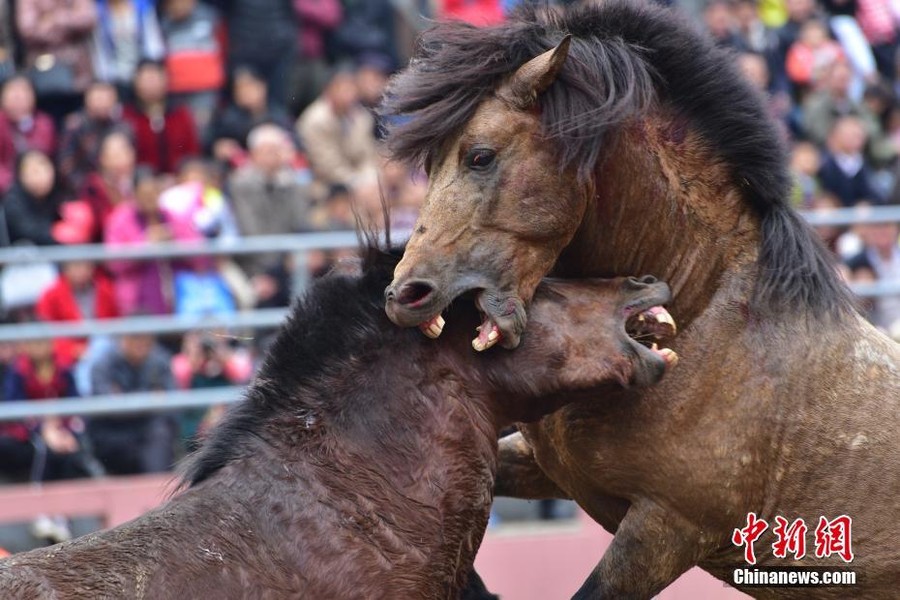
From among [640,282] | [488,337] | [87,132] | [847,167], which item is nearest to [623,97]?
[640,282]

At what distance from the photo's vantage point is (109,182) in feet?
35.0

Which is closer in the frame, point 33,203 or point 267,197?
point 33,203

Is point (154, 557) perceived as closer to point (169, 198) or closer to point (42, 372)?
point (42, 372)

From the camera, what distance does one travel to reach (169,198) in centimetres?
1071

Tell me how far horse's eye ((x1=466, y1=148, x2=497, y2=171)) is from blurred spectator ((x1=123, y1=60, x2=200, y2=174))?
6857 mm

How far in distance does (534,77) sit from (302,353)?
1150 millimetres

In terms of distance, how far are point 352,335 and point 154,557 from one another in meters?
0.90

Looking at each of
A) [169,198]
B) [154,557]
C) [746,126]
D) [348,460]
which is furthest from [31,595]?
[169,198]

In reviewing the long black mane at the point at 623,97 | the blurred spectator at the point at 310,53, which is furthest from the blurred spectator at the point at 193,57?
the long black mane at the point at 623,97

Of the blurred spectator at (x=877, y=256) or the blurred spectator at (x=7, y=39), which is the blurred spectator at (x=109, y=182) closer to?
the blurred spectator at (x=7, y=39)

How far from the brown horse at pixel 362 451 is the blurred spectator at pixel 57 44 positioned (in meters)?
7.36

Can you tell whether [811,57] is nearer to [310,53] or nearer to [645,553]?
[310,53]

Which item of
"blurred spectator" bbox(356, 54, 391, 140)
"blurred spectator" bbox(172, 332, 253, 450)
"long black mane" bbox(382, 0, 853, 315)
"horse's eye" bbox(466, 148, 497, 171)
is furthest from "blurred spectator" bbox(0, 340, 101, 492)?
"horse's eye" bbox(466, 148, 497, 171)

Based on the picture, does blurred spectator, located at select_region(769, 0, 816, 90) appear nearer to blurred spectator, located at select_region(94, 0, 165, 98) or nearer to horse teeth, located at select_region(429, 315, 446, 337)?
blurred spectator, located at select_region(94, 0, 165, 98)
